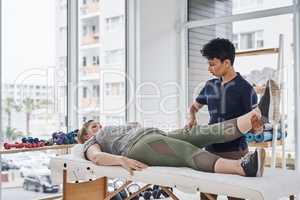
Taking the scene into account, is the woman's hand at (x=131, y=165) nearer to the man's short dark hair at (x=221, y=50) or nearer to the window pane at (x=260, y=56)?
the man's short dark hair at (x=221, y=50)

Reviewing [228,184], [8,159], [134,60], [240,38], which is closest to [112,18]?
[134,60]

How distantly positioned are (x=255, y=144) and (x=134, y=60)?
64.4 inches

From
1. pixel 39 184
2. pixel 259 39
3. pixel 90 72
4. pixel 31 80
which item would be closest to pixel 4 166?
pixel 39 184

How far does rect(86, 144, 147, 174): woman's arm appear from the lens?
7.94ft

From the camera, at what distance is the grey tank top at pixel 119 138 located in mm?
2635

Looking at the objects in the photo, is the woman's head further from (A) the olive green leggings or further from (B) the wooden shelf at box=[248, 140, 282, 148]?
(B) the wooden shelf at box=[248, 140, 282, 148]

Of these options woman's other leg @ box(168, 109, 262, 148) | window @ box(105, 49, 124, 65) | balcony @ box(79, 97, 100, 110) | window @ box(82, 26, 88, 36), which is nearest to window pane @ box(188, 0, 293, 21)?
window @ box(105, 49, 124, 65)

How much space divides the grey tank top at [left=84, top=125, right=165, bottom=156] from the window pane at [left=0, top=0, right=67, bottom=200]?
981 millimetres

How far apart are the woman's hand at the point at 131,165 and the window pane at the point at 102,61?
1621 millimetres

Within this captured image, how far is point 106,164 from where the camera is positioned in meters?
2.57

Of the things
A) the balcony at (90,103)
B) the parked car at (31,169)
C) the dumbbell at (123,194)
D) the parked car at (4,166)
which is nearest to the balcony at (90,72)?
the balcony at (90,103)

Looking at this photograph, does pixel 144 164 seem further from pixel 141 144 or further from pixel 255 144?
pixel 255 144

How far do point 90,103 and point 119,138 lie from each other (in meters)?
1.48

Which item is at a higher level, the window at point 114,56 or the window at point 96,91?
the window at point 114,56
